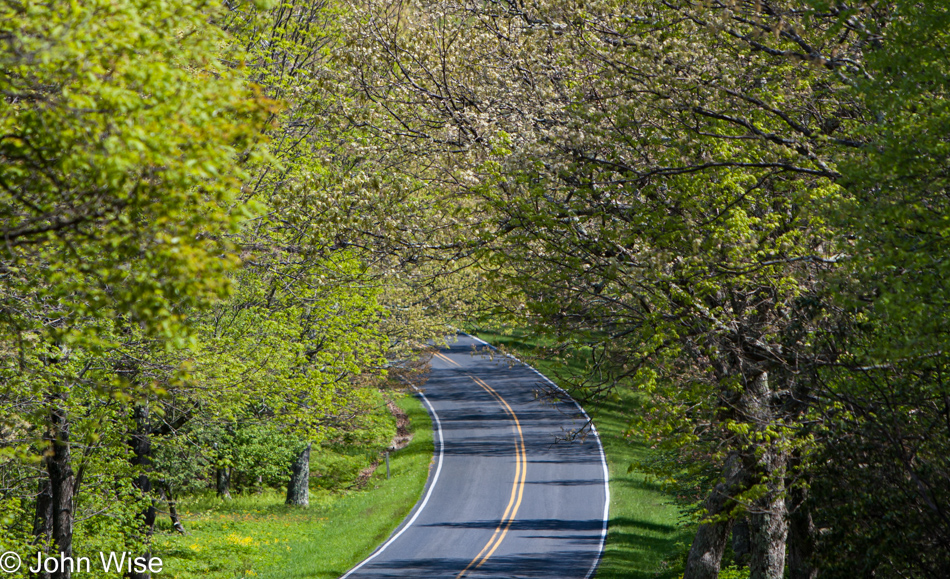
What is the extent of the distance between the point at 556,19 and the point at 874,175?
22.3 feet

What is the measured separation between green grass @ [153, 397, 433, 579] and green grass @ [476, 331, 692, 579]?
7268mm

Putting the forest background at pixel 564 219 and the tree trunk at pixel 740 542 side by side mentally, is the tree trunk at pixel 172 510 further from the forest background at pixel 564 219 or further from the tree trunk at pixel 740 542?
the tree trunk at pixel 740 542

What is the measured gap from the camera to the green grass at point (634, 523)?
22438 millimetres

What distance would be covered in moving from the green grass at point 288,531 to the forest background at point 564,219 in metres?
5.59

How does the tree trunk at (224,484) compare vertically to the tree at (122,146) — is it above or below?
below

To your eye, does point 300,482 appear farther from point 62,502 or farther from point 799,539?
point 799,539

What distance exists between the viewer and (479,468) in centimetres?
3516

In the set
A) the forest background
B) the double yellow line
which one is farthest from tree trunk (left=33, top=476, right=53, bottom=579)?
the double yellow line

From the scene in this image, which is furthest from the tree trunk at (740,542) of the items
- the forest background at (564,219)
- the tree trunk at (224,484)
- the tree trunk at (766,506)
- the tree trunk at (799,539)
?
the tree trunk at (224,484)

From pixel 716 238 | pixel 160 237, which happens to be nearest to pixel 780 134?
pixel 716 238

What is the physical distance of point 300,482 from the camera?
31172 millimetres

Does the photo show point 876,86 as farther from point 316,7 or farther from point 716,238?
point 316,7

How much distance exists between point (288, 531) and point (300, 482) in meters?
3.83

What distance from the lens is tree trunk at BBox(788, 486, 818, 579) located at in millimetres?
11617
